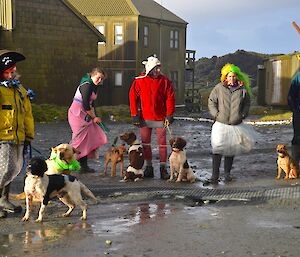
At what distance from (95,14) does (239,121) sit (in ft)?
97.0

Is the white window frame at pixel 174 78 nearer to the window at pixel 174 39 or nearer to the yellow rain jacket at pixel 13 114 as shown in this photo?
the window at pixel 174 39

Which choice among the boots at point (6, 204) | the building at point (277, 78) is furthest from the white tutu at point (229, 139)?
the building at point (277, 78)

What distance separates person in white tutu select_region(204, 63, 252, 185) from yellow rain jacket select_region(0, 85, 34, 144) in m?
3.54

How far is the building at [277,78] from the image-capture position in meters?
32.8

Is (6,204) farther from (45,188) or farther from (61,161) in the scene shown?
(61,161)

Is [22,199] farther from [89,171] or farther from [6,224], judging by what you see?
[89,171]

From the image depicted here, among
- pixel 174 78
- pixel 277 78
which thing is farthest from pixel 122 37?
pixel 277 78

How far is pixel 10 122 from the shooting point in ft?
21.4

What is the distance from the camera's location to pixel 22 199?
7.43 meters

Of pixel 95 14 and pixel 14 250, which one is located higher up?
pixel 95 14

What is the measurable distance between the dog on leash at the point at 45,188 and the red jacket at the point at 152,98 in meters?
3.26

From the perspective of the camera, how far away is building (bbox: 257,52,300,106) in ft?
108

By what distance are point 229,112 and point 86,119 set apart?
2623mm

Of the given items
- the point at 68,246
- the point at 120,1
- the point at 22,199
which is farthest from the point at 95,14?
the point at 68,246
